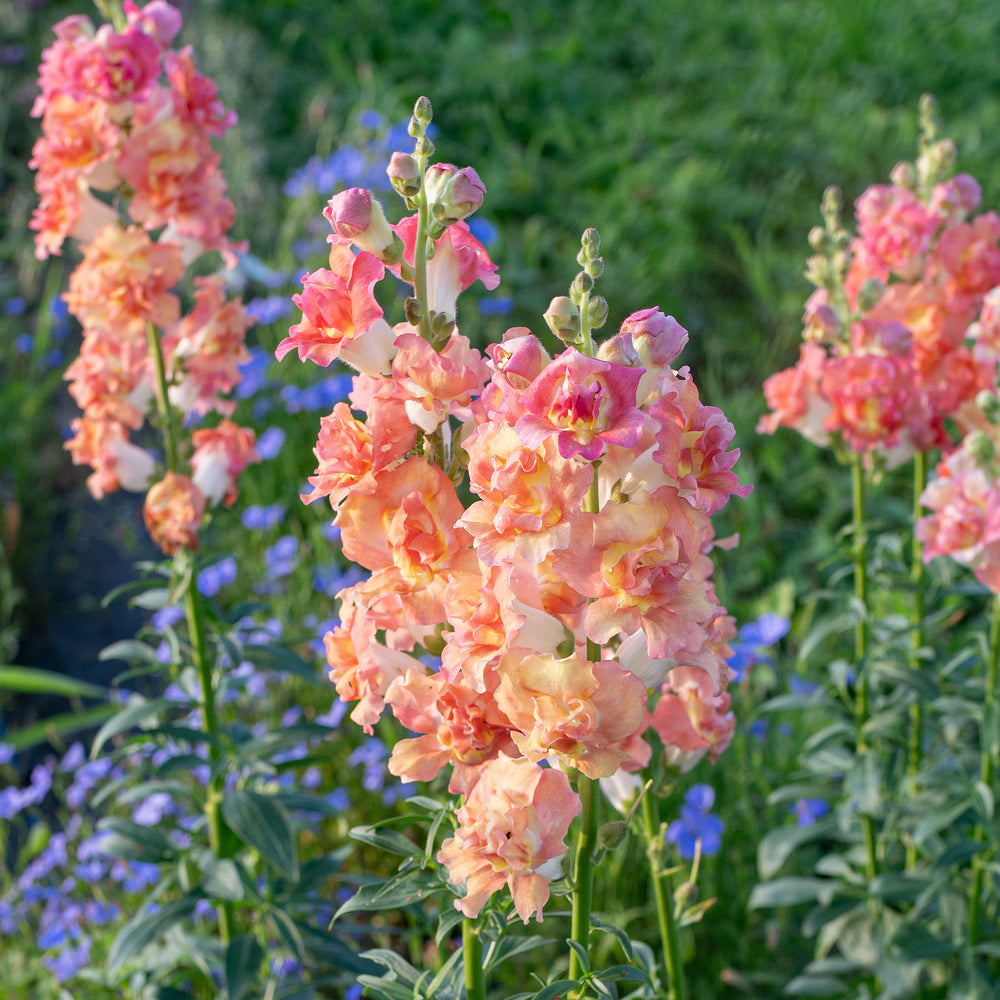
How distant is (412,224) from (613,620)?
1.81 ft

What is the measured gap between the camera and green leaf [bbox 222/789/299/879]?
2047 millimetres

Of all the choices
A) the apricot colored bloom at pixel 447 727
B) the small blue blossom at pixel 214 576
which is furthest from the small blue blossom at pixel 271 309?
the apricot colored bloom at pixel 447 727

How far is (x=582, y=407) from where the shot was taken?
1085mm

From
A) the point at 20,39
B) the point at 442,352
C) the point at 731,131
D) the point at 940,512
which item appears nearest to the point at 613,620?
the point at 442,352

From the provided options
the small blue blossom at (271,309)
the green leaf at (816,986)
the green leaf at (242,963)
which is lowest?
the green leaf at (242,963)

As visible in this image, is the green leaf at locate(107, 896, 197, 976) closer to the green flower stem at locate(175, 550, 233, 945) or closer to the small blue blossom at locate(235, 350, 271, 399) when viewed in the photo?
the green flower stem at locate(175, 550, 233, 945)

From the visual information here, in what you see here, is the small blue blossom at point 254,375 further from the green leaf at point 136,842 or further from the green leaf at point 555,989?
the green leaf at point 555,989

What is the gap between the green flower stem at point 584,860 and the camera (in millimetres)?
1300

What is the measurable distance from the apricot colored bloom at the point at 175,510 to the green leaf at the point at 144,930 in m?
0.69

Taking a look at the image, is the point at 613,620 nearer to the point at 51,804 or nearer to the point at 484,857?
the point at 484,857

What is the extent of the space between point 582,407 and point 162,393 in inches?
52.2

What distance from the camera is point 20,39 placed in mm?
6969

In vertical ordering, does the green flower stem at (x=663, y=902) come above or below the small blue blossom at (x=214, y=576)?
below

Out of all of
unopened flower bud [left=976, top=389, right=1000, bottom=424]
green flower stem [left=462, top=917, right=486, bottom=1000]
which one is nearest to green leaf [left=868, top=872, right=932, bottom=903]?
unopened flower bud [left=976, top=389, right=1000, bottom=424]
